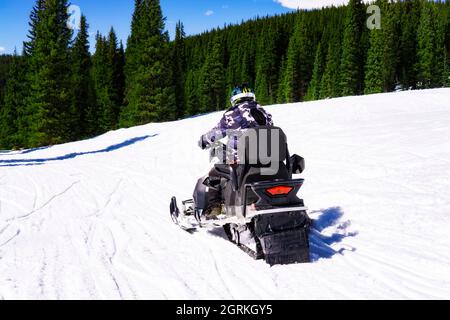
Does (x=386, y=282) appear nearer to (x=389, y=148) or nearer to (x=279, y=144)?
(x=279, y=144)

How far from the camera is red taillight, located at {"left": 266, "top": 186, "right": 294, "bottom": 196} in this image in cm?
472

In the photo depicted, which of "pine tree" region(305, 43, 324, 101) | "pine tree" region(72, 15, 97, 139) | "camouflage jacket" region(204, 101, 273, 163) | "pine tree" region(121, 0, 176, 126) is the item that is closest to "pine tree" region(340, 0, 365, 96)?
"pine tree" region(305, 43, 324, 101)

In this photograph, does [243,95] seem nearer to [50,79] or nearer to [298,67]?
[50,79]

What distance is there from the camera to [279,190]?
4754 millimetres

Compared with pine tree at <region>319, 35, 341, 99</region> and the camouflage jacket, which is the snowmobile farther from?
pine tree at <region>319, 35, 341, 99</region>

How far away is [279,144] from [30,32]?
140 ft

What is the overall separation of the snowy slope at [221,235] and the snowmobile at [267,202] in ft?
0.69

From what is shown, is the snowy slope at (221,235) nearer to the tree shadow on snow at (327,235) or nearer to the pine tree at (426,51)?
the tree shadow on snow at (327,235)

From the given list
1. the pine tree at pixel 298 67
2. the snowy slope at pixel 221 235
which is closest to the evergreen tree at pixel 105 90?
the pine tree at pixel 298 67

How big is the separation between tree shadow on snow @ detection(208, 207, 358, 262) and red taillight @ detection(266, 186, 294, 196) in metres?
0.86

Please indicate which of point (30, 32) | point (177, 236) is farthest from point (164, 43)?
point (177, 236)

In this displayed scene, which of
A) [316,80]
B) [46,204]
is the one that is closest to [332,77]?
[316,80]

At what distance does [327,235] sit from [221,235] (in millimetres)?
1546

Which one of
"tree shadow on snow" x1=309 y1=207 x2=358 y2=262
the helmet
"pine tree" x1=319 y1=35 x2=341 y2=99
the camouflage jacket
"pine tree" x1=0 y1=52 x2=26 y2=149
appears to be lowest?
"tree shadow on snow" x1=309 y1=207 x2=358 y2=262
